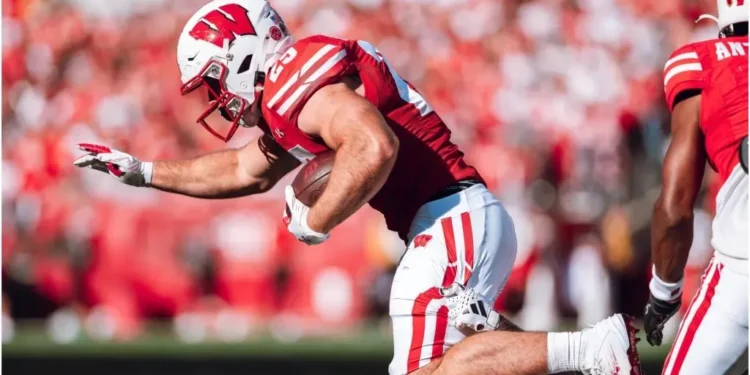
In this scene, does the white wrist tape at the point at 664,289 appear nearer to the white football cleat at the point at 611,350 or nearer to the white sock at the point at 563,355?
the white football cleat at the point at 611,350


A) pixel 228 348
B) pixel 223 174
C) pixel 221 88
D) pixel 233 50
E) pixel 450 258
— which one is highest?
pixel 233 50

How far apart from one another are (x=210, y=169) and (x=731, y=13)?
7.72ft

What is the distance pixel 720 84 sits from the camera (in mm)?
3770

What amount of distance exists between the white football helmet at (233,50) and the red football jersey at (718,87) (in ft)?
5.05

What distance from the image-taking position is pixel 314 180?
4.32m

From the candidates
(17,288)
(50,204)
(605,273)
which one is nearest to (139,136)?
(50,204)

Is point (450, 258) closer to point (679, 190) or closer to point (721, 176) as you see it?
point (679, 190)

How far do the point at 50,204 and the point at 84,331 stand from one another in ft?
3.64

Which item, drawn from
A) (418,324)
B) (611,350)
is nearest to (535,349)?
(611,350)

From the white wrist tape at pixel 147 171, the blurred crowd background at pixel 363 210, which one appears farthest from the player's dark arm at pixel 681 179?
the blurred crowd background at pixel 363 210

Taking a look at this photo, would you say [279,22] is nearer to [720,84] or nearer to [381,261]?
[720,84]

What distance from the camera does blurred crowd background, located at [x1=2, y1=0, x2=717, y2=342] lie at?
339 inches

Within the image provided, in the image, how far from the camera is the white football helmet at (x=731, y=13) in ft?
12.7

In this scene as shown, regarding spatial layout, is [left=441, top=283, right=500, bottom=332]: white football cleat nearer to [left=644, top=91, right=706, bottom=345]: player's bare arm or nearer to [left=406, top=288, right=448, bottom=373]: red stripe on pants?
[left=406, top=288, right=448, bottom=373]: red stripe on pants
